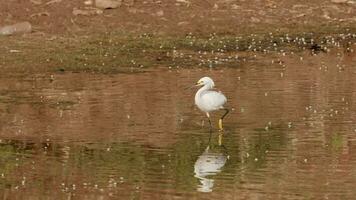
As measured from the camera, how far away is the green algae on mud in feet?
81.4

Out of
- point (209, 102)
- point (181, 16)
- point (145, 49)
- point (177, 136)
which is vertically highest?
point (181, 16)

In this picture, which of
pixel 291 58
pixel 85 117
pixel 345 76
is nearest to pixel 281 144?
pixel 85 117

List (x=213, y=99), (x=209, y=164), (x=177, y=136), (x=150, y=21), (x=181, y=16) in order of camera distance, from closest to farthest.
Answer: (x=209, y=164) → (x=177, y=136) → (x=213, y=99) → (x=150, y=21) → (x=181, y=16)

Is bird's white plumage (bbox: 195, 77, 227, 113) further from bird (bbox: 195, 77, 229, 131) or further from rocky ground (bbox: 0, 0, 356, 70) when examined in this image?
rocky ground (bbox: 0, 0, 356, 70)

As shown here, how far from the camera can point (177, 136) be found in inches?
706

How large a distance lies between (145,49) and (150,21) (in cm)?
293

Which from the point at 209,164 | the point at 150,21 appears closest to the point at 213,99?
→ the point at 209,164

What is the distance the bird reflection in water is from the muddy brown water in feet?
0.09

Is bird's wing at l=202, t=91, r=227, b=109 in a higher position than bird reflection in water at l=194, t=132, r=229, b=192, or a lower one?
higher

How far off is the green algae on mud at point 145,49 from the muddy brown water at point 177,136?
92cm

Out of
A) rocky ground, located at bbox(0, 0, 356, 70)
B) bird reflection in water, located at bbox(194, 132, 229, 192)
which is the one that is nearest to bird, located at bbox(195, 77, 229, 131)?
bird reflection in water, located at bbox(194, 132, 229, 192)

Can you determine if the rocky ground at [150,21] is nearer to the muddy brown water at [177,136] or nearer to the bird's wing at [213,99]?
the muddy brown water at [177,136]

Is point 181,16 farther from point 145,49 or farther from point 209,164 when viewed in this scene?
point 209,164

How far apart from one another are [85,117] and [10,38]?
323 inches
